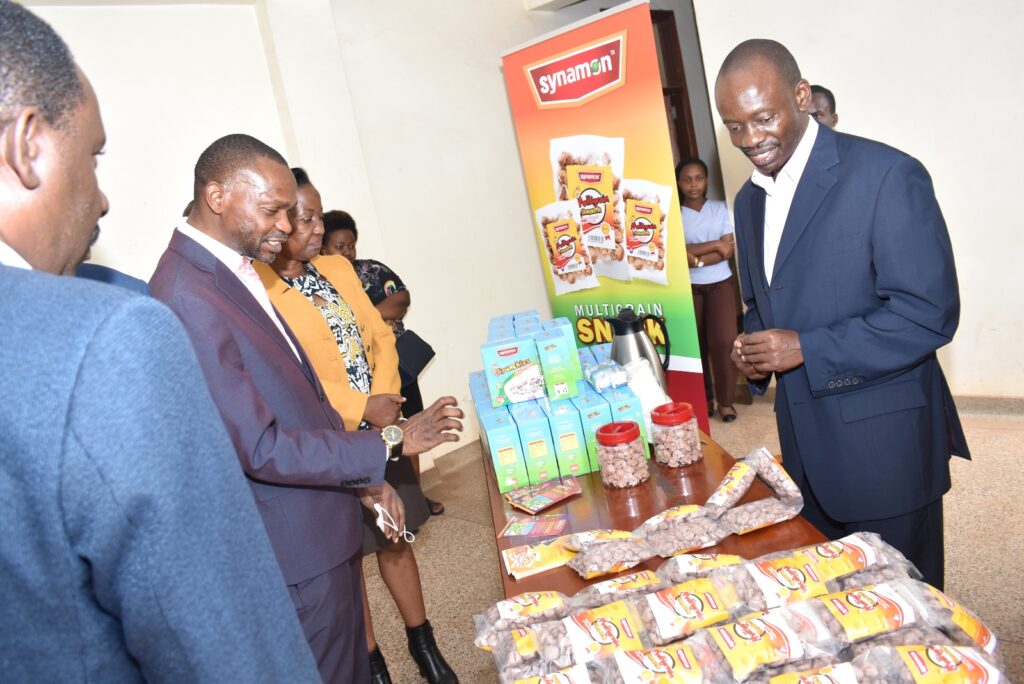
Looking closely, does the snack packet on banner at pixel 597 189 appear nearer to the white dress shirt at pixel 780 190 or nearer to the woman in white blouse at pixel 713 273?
the woman in white blouse at pixel 713 273

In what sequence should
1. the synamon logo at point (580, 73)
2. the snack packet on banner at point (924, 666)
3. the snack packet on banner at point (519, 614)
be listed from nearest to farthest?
the snack packet on banner at point (924, 666), the snack packet on banner at point (519, 614), the synamon logo at point (580, 73)

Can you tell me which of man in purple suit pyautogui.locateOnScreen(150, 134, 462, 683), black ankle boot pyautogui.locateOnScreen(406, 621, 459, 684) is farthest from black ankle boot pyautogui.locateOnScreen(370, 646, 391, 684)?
man in purple suit pyautogui.locateOnScreen(150, 134, 462, 683)

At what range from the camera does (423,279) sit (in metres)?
4.81

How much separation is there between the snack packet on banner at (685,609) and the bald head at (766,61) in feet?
3.76

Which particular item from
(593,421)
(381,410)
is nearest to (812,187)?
(593,421)

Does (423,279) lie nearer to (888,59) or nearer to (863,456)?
(888,59)

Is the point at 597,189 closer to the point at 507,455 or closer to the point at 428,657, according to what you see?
the point at 507,455

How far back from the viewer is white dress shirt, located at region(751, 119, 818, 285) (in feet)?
5.72

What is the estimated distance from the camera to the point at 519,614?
50.4 inches

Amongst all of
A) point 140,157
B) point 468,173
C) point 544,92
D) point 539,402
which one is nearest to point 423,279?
point 468,173

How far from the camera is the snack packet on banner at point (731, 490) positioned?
155 centimetres

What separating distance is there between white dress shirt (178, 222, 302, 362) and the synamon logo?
95.3 inches

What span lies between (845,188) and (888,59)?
2.54 metres

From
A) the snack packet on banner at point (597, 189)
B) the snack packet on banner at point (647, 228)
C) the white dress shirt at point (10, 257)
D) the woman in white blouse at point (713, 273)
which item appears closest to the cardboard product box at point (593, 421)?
the white dress shirt at point (10, 257)
